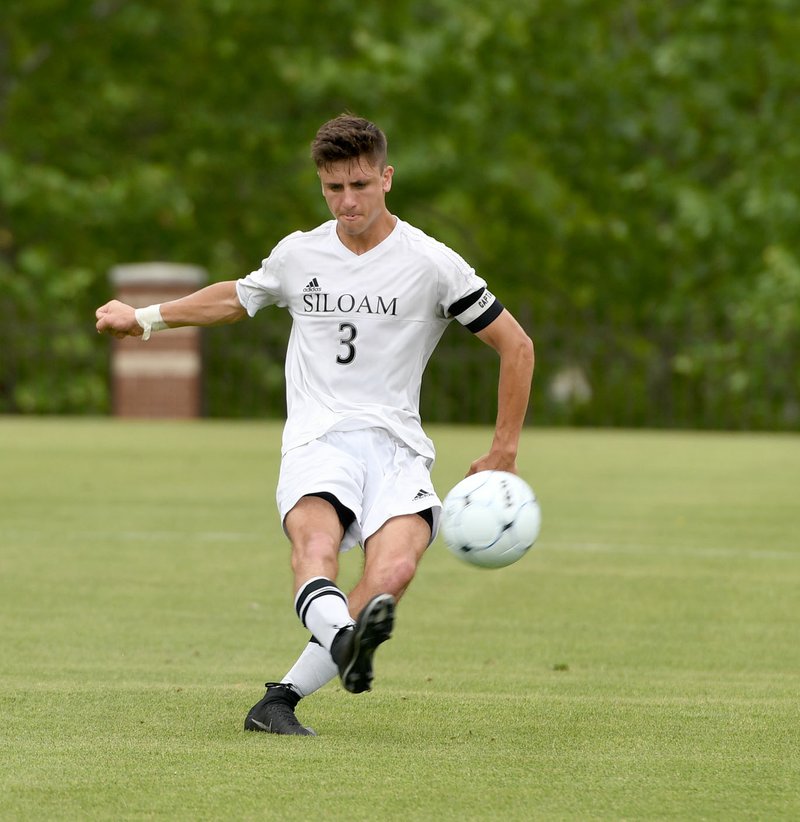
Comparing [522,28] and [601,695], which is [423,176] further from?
[601,695]

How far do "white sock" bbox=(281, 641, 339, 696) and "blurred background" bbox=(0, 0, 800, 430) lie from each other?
2363cm

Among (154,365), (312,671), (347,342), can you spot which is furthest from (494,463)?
(154,365)

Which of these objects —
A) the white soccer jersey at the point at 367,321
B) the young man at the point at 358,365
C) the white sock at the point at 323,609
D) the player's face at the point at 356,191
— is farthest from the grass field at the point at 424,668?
the player's face at the point at 356,191

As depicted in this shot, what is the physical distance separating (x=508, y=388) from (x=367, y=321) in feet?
1.86

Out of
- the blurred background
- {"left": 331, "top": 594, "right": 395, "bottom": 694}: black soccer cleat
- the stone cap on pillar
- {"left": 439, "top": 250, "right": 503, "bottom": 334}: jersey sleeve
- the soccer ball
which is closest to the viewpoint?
{"left": 331, "top": 594, "right": 395, "bottom": 694}: black soccer cleat

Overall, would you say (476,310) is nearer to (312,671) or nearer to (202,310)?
(202,310)

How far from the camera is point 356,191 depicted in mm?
6086

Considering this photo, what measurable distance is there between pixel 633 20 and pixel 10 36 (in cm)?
1278

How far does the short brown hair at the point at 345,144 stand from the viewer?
19.6 ft

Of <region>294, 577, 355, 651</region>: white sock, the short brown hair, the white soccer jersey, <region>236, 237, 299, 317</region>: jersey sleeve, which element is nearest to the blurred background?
<region>236, 237, 299, 317</region>: jersey sleeve

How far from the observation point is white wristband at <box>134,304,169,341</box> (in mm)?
6570

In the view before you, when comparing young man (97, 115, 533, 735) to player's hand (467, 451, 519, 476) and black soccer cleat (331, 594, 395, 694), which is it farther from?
black soccer cleat (331, 594, 395, 694)

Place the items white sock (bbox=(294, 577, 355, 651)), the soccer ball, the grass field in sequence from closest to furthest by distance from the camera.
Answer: the grass field, white sock (bbox=(294, 577, 355, 651)), the soccer ball

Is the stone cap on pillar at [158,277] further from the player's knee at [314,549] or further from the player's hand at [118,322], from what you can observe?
the player's knee at [314,549]
